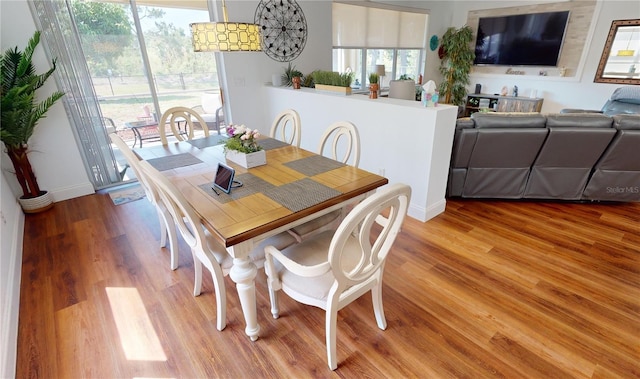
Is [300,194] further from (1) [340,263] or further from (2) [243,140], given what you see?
(2) [243,140]

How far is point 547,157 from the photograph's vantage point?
2812 millimetres

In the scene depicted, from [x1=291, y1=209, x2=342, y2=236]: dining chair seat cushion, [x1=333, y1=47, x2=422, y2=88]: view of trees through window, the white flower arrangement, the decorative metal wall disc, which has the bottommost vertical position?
[x1=291, y1=209, x2=342, y2=236]: dining chair seat cushion

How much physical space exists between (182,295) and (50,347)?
66cm

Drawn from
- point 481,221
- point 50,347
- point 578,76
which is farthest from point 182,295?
point 578,76

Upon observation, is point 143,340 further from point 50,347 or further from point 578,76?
point 578,76

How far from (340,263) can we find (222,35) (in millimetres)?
1334

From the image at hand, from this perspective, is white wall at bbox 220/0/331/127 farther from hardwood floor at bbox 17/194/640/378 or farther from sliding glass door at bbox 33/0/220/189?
hardwood floor at bbox 17/194/640/378

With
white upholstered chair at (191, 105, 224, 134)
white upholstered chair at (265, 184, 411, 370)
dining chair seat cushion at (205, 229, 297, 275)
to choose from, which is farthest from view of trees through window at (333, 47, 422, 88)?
white upholstered chair at (265, 184, 411, 370)

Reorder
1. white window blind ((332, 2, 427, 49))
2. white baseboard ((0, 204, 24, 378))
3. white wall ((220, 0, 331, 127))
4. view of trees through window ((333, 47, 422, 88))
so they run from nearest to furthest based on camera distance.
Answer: white baseboard ((0, 204, 24, 378)) < white wall ((220, 0, 331, 127)) < white window blind ((332, 2, 427, 49)) < view of trees through window ((333, 47, 422, 88))

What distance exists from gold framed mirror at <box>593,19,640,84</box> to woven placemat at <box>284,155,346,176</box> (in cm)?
546

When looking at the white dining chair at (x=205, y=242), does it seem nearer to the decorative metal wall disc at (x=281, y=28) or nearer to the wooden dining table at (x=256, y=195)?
the wooden dining table at (x=256, y=195)

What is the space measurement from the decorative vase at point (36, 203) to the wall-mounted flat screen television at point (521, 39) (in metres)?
7.24

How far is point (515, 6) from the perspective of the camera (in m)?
5.52

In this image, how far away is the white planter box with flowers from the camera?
1936 millimetres
